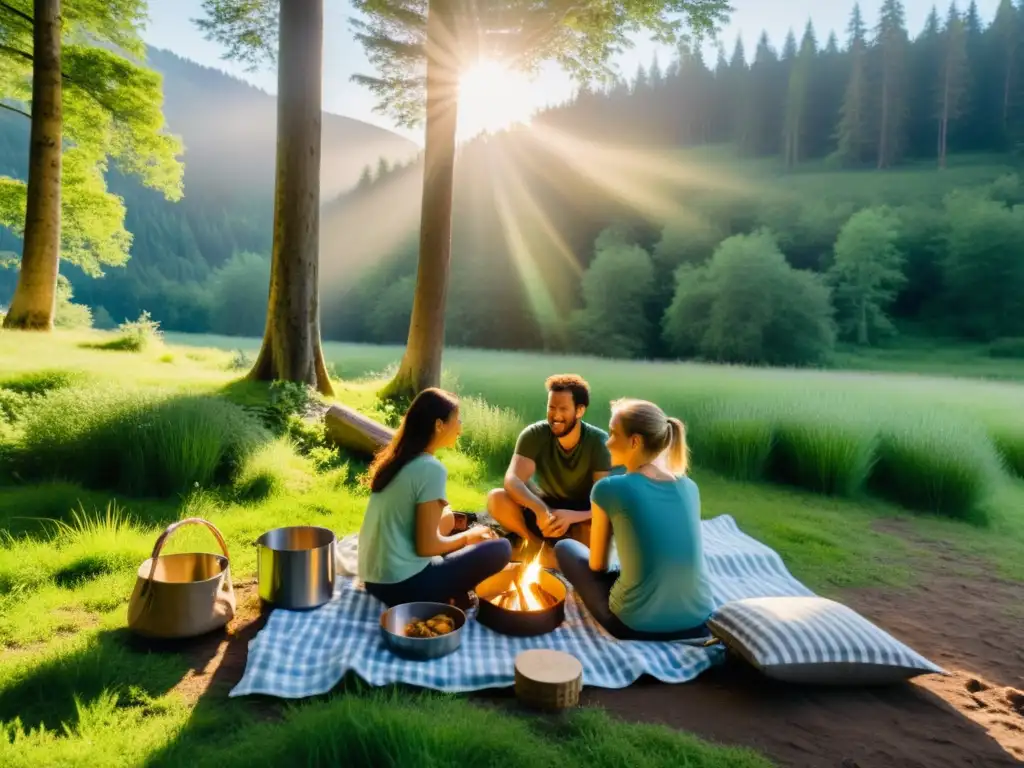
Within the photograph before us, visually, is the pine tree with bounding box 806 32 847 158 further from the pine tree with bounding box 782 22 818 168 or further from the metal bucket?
the metal bucket

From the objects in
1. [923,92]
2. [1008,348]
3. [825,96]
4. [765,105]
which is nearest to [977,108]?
[923,92]

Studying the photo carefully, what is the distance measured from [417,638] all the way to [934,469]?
7452mm

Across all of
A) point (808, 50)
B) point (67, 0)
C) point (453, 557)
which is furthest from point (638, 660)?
point (808, 50)

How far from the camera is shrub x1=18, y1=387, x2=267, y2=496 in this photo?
19.8ft

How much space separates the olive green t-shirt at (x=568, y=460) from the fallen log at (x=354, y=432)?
2.80m

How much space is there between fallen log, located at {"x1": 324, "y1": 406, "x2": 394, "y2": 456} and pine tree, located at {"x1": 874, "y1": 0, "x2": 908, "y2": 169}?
55.6 metres

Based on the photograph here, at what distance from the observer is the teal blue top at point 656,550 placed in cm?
351

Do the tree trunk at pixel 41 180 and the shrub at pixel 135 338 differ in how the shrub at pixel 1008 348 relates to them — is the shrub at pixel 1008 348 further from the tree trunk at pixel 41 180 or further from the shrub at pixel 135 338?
the tree trunk at pixel 41 180

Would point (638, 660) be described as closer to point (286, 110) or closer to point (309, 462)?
point (309, 462)

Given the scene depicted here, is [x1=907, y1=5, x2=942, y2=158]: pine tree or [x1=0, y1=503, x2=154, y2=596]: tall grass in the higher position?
[x1=907, y1=5, x2=942, y2=158]: pine tree

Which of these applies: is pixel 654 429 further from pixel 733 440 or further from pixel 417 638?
pixel 733 440

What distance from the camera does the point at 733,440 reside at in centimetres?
907

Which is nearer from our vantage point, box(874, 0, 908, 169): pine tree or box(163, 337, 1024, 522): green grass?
box(163, 337, 1024, 522): green grass

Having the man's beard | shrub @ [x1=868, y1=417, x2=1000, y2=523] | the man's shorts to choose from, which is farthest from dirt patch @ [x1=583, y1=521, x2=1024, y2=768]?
shrub @ [x1=868, y1=417, x2=1000, y2=523]
